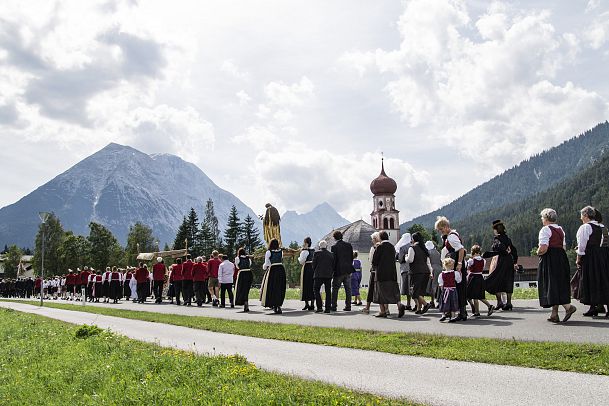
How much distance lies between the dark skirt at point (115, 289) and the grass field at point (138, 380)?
22.6m

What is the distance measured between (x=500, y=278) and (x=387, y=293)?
300cm

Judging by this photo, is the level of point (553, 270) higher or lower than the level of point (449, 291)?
higher

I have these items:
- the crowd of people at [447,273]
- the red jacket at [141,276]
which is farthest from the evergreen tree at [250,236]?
the crowd of people at [447,273]

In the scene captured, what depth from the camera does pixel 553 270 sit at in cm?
1166

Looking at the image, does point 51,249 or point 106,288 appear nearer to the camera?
point 106,288

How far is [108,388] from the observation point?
788 cm

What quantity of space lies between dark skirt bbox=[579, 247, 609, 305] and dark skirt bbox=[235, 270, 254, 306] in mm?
10807

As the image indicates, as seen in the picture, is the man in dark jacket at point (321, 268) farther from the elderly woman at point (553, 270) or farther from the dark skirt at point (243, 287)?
the elderly woman at point (553, 270)

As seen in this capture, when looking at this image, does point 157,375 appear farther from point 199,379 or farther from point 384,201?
point 384,201

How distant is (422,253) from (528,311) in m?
3.01

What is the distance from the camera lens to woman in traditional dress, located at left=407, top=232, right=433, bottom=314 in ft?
50.5

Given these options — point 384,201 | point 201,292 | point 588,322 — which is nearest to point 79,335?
point 588,322

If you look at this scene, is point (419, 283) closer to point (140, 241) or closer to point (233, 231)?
point (233, 231)

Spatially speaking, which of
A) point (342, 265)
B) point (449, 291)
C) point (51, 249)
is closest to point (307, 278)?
point (342, 265)
